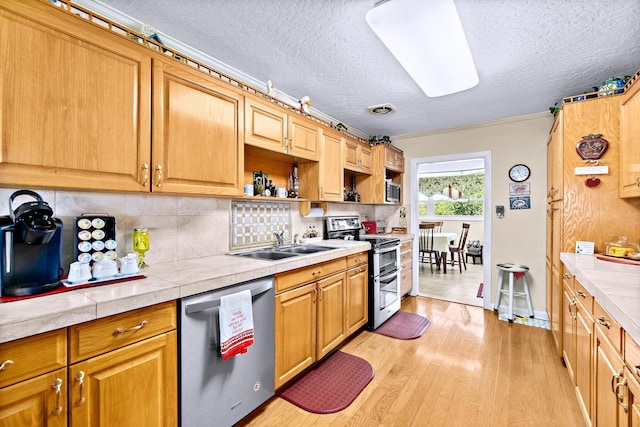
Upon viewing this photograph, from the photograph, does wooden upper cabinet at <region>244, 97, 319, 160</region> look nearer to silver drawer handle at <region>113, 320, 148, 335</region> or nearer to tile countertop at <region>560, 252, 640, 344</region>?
silver drawer handle at <region>113, 320, 148, 335</region>

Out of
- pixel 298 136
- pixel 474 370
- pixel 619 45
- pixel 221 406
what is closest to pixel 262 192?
pixel 298 136

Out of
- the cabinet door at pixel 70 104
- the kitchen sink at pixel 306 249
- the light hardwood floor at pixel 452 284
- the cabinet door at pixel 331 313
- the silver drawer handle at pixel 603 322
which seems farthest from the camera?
the light hardwood floor at pixel 452 284

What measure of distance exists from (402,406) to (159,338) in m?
1.56

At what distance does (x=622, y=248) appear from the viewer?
77.6 inches

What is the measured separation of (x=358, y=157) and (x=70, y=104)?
2.73 meters

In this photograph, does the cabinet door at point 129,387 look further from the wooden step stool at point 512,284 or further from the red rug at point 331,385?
the wooden step stool at point 512,284

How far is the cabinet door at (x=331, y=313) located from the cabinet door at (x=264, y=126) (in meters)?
1.16

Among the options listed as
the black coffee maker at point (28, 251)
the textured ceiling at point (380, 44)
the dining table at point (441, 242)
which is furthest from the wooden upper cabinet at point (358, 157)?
the dining table at point (441, 242)

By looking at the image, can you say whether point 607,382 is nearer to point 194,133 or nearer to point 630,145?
point 630,145

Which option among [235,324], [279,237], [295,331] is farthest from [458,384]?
[279,237]

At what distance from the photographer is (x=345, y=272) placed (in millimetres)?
2582

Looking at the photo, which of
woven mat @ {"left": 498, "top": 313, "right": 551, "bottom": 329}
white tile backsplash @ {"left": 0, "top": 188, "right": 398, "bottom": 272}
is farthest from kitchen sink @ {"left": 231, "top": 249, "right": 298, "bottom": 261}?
woven mat @ {"left": 498, "top": 313, "right": 551, "bottom": 329}

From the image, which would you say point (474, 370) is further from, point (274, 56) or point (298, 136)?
point (274, 56)

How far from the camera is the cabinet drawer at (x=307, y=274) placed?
1899 millimetres
